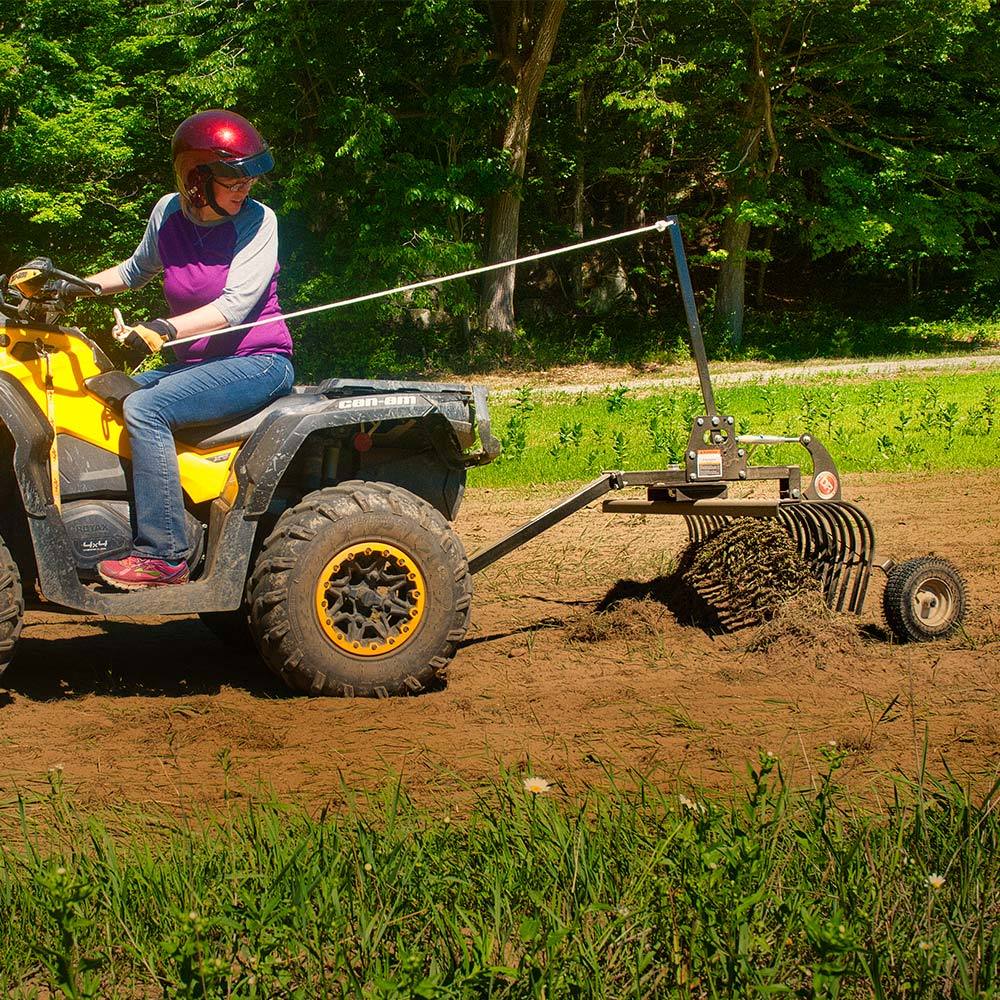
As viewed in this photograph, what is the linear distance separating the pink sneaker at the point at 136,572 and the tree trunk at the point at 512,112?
21.6 m

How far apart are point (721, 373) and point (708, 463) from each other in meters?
19.2

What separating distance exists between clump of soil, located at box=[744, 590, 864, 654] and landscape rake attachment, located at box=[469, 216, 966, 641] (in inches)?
7.4

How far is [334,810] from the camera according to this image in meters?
4.15

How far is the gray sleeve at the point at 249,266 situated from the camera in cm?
556

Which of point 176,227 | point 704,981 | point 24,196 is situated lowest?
point 704,981

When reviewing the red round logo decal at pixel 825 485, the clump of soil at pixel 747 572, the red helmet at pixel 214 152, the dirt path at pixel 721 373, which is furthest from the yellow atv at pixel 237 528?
the dirt path at pixel 721 373

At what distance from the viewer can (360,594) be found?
5578 millimetres

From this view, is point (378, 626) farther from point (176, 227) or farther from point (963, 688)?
point (963, 688)

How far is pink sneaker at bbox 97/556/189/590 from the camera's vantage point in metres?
5.35

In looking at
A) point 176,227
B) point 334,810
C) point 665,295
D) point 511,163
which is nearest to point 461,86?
point 511,163

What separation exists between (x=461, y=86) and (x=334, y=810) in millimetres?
22876

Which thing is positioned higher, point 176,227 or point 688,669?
point 176,227

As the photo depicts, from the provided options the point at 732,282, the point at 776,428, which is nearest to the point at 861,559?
the point at 776,428

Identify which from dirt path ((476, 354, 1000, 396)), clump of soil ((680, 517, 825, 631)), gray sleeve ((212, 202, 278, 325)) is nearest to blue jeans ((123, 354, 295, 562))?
gray sleeve ((212, 202, 278, 325))
